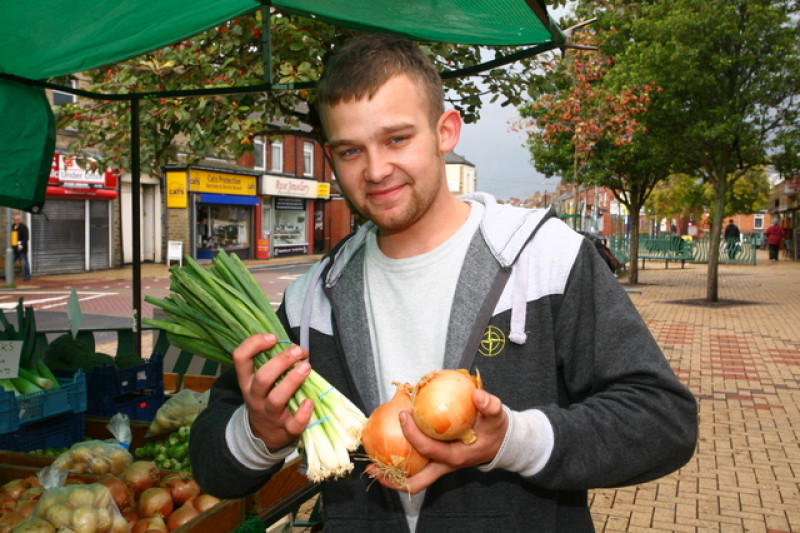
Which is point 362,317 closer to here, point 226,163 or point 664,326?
point 664,326

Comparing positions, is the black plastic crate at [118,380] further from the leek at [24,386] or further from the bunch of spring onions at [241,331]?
the bunch of spring onions at [241,331]

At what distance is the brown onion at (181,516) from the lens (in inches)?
113

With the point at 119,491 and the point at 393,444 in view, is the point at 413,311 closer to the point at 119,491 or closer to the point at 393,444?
the point at 393,444

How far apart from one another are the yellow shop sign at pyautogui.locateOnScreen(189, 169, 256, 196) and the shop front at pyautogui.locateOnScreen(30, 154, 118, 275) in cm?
436

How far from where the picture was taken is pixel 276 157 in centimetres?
3662

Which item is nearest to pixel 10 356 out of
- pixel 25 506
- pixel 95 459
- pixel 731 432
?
pixel 95 459

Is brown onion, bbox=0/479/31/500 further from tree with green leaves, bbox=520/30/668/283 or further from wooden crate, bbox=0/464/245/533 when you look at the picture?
tree with green leaves, bbox=520/30/668/283

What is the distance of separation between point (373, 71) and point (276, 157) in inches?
1417

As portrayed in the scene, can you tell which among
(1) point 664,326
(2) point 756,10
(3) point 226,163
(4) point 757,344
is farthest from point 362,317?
(3) point 226,163

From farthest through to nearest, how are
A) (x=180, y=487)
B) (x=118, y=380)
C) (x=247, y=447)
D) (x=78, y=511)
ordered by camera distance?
(x=118, y=380) < (x=180, y=487) < (x=78, y=511) < (x=247, y=447)

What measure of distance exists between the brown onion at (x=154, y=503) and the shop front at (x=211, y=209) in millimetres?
26639

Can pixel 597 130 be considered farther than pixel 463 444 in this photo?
Yes

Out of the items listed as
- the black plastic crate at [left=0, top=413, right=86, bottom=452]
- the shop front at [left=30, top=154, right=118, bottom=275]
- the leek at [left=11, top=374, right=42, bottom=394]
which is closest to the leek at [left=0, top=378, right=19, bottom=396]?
the leek at [left=11, top=374, right=42, bottom=394]

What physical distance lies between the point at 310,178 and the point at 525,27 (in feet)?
120
